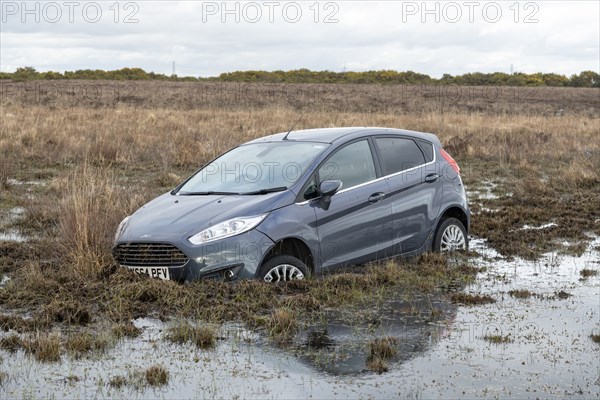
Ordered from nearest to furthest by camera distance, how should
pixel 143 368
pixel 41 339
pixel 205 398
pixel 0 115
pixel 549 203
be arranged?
pixel 205 398, pixel 143 368, pixel 41 339, pixel 549 203, pixel 0 115

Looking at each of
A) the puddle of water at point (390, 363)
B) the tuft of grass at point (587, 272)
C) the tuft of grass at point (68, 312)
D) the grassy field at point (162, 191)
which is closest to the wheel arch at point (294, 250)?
the grassy field at point (162, 191)

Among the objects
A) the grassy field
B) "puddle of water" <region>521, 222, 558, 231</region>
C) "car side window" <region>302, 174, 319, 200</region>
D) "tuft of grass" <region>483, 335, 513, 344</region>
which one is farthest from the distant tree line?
"tuft of grass" <region>483, 335, 513, 344</region>

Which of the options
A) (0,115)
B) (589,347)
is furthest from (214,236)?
(0,115)

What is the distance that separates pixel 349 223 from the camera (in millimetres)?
9047

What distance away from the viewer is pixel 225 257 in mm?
8203

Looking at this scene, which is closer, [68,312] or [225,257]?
[68,312]

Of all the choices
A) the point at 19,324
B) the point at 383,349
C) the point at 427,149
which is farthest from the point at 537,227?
the point at 19,324

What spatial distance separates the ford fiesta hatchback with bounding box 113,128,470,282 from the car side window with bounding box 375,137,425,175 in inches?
0.5

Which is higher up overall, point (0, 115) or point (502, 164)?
point (0, 115)

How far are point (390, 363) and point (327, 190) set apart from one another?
8.74ft

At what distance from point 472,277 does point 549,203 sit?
20.2ft

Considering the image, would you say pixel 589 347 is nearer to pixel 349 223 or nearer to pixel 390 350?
Answer: pixel 390 350

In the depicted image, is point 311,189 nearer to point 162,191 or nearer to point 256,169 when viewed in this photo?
point 256,169

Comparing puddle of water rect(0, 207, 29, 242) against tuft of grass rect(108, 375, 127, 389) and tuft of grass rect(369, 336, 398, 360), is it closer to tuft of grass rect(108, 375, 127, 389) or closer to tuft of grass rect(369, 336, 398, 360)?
tuft of grass rect(108, 375, 127, 389)
